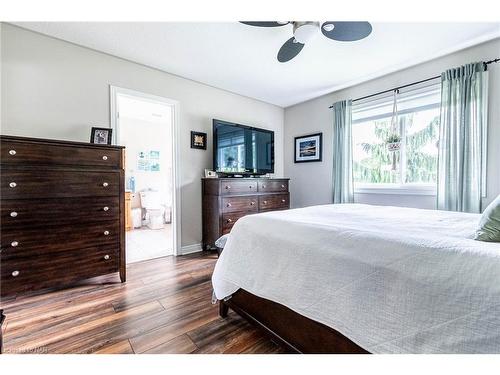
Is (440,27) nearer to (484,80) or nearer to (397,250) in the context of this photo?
(484,80)

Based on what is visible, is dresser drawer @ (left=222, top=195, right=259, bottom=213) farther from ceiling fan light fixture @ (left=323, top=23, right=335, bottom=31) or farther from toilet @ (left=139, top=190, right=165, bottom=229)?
toilet @ (left=139, top=190, right=165, bottom=229)

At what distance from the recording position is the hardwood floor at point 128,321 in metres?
1.38

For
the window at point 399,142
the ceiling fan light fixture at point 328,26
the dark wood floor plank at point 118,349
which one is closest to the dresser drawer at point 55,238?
the dark wood floor plank at point 118,349

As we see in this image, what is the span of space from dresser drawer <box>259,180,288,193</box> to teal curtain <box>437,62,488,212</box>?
2049 mm

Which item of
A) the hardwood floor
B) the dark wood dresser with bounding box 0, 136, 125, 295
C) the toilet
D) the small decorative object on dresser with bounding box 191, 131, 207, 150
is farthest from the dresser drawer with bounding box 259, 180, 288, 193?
the toilet

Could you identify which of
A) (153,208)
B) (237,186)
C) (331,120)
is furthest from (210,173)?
(153,208)

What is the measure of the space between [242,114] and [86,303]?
322cm

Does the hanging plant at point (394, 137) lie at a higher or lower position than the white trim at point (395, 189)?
higher

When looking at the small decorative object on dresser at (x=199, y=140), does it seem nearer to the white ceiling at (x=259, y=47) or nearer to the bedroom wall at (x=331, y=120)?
the white ceiling at (x=259, y=47)

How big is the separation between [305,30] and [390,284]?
1.78 m

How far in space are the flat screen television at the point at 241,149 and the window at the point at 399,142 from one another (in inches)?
55.7

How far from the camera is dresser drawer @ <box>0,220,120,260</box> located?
71.3 inches
